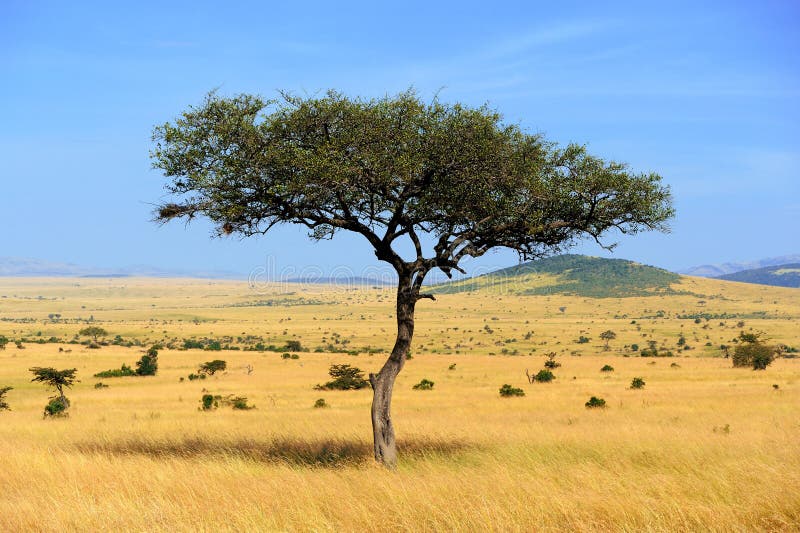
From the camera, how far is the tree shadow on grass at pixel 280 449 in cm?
1731

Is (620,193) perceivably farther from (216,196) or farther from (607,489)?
(216,196)

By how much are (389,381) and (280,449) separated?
15.7 feet

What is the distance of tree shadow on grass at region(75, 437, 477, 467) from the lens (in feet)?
56.8

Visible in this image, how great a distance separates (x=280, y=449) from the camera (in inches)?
749

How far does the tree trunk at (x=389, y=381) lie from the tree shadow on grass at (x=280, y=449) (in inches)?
25.0

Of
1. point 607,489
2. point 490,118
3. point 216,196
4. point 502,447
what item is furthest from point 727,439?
point 216,196

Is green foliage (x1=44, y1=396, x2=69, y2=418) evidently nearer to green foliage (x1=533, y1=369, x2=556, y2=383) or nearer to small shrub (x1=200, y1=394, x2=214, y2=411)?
small shrub (x1=200, y1=394, x2=214, y2=411)

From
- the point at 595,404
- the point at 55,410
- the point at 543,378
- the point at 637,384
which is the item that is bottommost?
the point at 543,378

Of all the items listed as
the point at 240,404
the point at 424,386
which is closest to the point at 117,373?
the point at 240,404

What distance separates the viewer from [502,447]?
1859 cm

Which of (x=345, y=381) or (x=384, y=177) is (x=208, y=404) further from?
(x=384, y=177)

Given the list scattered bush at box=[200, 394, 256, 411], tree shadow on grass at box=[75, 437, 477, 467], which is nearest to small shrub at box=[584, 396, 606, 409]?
tree shadow on grass at box=[75, 437, 477, 467]

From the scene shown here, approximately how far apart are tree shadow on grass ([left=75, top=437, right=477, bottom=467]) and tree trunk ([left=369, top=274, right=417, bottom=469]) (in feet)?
2.09

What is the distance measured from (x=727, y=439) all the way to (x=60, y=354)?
6935cm
